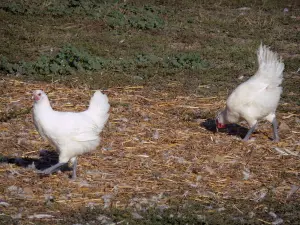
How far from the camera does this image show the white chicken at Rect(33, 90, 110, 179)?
7.28 m

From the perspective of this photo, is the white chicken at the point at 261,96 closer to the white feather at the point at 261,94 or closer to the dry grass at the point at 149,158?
the white feather at the point at 261,94

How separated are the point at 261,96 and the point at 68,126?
9.77ft

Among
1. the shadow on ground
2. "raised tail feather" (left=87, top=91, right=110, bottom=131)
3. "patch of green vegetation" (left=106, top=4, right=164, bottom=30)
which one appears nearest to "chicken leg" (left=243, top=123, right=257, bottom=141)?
"raised tail feather" (left=87, top=91, right=110, bottom=131)

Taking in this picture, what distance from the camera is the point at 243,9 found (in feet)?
54.8

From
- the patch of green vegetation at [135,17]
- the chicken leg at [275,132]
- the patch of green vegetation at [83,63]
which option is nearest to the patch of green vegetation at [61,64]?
the patch of green vegetation at [83,63]

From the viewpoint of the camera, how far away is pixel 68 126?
732 cm

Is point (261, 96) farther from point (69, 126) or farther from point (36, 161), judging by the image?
point (36, 161)

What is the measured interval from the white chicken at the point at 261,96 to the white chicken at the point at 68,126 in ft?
7.75

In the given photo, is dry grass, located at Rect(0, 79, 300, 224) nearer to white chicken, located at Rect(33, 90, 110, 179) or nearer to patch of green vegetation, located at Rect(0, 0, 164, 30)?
white chicken, located at Rect(33, 90, 110, 179)

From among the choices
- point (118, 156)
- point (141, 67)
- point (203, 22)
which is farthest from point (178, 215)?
point (203, 22)

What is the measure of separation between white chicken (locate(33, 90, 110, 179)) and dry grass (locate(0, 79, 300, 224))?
0.35m

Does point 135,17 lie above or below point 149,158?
above

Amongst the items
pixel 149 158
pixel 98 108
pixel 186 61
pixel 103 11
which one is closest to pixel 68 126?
pixel 98 108

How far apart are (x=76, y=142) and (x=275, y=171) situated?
7.87 feet
